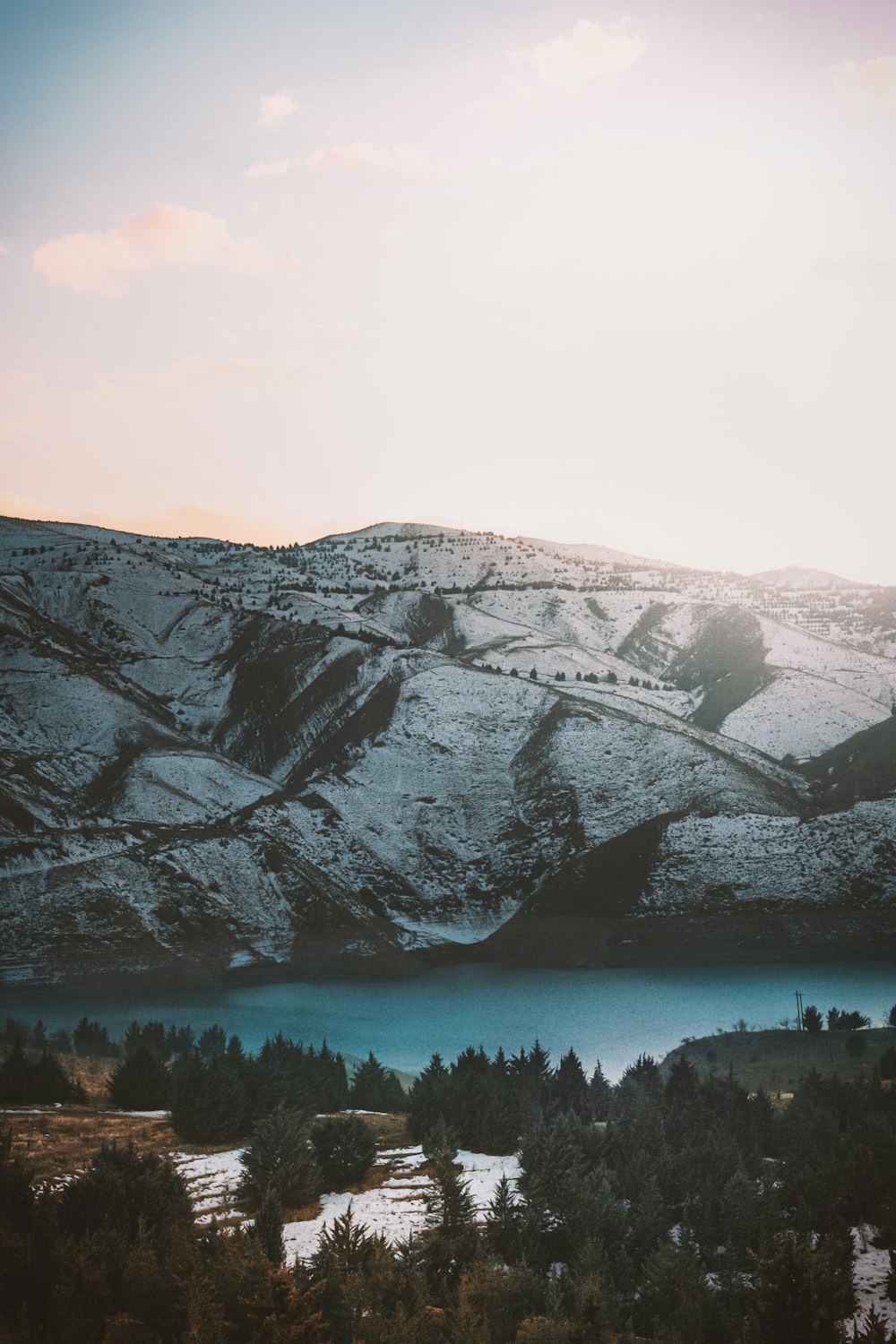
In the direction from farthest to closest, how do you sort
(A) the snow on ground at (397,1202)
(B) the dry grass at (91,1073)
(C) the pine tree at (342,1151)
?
(B) the dry grass at (91,1073) < (C) the pine tree at (342,1151) < (A) the snow on ground at (397,1202)

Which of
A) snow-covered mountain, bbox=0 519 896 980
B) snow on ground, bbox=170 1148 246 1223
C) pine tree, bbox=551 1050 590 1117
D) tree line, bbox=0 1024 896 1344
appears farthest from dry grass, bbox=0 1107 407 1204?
snow-covered mountain, bbox=0 519 896 980

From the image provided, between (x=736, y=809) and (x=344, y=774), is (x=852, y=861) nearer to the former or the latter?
(x=736, y=809)

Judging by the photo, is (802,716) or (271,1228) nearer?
(271,1228)

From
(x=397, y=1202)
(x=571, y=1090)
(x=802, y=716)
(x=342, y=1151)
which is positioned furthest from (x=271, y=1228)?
(x=802, y=716)

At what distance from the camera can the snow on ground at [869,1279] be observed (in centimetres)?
1752

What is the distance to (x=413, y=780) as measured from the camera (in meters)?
99.7

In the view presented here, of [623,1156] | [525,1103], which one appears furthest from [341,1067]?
[623,1156]

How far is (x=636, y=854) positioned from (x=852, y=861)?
17.1 metres

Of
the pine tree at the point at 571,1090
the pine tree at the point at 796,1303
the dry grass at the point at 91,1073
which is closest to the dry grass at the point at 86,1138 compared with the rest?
the dry grass at the point at 91,1073

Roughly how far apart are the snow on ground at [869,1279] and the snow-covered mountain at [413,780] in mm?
58683

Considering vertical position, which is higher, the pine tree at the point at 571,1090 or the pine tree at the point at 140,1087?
the pine tree at the point at 140,1087

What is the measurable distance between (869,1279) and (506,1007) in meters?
50.9

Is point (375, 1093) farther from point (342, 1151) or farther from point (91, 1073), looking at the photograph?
point (342, 1151)

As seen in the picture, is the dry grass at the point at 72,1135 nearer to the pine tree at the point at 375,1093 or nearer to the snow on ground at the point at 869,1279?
the pine tree at the point at 375,1093
